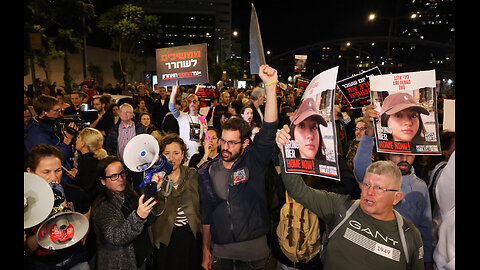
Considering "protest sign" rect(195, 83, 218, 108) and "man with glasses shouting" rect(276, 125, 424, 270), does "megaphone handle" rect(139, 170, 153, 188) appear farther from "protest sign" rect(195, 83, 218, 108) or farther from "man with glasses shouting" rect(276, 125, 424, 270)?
"protest sign" rect(195, 83, 218, 108)

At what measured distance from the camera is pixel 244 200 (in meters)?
3.06

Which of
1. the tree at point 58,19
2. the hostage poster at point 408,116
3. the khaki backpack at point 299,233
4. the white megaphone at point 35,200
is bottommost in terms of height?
the khaki backpack at point 299,233

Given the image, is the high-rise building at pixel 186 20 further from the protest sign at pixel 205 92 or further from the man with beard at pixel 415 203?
the man with beard at pixel 415 203

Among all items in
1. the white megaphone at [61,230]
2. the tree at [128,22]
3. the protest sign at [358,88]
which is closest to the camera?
the white megaphone at [61,230]

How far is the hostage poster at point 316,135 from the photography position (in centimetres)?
248

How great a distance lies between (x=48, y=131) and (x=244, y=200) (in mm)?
3399

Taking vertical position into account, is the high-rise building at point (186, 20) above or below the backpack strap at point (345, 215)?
above

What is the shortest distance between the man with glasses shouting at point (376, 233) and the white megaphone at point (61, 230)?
6.62 ft

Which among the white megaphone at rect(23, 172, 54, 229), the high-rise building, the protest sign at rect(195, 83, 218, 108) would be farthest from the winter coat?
the high-rise building

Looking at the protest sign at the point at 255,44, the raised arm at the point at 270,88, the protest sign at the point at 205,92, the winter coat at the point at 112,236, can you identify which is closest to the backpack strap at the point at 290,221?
the raised arm at the point at 270,88

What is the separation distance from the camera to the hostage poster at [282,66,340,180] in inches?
97.6
